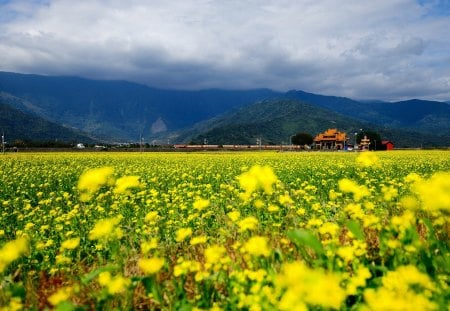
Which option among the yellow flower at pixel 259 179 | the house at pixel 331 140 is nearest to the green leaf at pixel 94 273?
the yellow flower at pixel 259 179

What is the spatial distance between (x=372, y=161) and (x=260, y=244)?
2365mm

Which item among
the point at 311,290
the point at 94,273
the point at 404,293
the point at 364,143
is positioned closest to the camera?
the point at 311,290

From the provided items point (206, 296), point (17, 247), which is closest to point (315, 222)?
point (206, 296)

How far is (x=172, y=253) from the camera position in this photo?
587 cm

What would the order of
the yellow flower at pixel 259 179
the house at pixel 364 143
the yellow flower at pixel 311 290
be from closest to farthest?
the yellow flower at pixel 311 290 → the yellow flower at pixel 259 179 → the house at pixel 364 143

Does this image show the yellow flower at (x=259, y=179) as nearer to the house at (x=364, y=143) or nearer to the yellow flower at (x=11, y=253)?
the yellow flower at (x=11, y=253)

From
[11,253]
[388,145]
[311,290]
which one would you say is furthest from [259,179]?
[388,145]

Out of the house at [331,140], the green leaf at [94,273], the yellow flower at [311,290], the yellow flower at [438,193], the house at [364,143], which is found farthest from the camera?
the house at [331,140]

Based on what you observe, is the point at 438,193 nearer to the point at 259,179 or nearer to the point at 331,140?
the point at 259,179

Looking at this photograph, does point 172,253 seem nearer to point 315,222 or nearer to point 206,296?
point 206,296

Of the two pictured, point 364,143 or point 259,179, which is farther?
point 364,143

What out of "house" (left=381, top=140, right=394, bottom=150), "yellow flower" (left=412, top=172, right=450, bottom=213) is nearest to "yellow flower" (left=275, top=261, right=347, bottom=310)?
"yellow flower" (left=412, top=172, right=450, bottom=213)

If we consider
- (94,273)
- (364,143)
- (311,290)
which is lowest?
(94,273)

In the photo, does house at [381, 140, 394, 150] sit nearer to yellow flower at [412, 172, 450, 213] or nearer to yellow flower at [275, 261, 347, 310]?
yellow flower at [412, 172, 450, 213]
